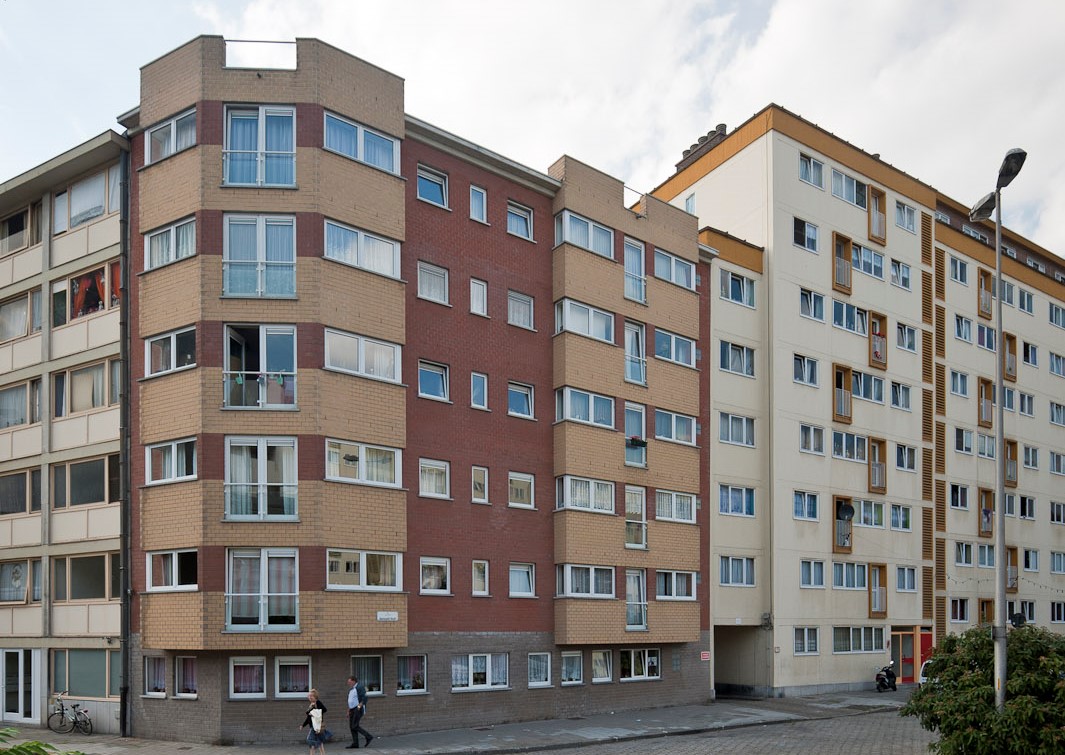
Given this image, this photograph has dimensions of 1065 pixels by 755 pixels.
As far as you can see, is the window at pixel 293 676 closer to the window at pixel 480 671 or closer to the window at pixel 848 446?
the window at pixel 480 671

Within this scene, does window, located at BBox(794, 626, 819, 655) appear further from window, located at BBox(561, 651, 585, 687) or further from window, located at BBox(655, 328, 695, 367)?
window, located at BBox(655, 328, 695, 367)

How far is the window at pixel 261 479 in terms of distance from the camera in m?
25.3

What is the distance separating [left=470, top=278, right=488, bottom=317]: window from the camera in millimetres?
31031

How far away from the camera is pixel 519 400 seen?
105 ft

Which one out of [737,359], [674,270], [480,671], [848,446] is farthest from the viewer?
[848,446]

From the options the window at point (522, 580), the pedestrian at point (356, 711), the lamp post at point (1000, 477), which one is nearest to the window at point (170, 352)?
the pedestrian at point (356, 711)

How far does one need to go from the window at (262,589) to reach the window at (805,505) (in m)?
21.6

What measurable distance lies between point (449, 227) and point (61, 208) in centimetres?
1127

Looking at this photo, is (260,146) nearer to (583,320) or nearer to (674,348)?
(583,320)

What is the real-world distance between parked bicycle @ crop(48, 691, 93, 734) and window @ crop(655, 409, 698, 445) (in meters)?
18.9

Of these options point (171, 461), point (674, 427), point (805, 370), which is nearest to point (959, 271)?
point (805, 370)

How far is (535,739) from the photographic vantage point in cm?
2680

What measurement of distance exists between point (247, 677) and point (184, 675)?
1.68m

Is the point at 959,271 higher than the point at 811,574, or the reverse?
the point at 959,271
